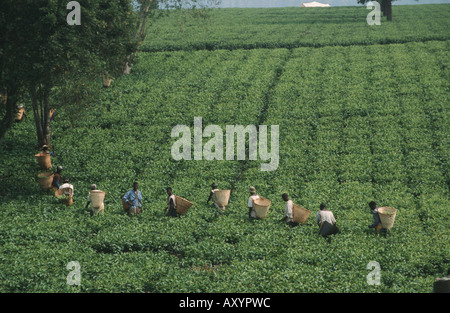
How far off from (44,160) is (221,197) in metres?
11.5

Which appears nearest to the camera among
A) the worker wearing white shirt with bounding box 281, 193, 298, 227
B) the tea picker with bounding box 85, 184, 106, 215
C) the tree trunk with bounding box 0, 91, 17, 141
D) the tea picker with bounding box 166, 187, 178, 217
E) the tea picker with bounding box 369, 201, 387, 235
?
the tea picker with bounding box 369, 201, 387, 235

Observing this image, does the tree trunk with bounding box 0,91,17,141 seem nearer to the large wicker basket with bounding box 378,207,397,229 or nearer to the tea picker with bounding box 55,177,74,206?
the tea picker with bounding box 55,177,74,206

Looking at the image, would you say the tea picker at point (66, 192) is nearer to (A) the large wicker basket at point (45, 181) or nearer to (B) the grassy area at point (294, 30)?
(A) the large wicker basket at point (45, 181)

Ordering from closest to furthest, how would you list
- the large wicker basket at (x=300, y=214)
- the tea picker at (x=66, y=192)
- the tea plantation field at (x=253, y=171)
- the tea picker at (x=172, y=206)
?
the tea plantation field at (x=253, y=171)
the large wicker basket at (x=300, y=214)
the tea picker at (x=172, y=206)
the tea picker at (x=66, y=192)

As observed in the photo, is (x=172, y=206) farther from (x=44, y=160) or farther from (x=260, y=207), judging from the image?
(x=44, y=160)

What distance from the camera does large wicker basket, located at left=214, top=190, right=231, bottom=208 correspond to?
24797 mm

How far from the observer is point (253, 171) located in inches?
1212

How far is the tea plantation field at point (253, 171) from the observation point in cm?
1869

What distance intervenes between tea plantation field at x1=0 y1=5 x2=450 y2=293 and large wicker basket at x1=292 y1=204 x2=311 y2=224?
1.77ft

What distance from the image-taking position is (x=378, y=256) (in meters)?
19.5

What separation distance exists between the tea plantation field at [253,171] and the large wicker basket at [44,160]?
2.46ft

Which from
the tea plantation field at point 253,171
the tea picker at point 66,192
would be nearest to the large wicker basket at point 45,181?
the tea plantation field at point 253,171

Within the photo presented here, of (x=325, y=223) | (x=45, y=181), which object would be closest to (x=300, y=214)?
(x=325, y=223)

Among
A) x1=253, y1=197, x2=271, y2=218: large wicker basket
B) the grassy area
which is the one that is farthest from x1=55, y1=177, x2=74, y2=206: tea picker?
the grassy area
